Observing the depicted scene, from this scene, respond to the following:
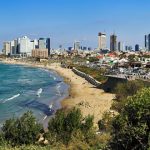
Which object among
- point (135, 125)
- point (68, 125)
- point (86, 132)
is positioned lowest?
point (86, 132)

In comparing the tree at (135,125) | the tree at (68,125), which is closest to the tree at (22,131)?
the tree at (68,125)

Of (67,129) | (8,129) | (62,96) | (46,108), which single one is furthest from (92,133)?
(62,96)

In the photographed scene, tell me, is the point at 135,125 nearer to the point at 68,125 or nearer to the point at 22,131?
the point at 22,131

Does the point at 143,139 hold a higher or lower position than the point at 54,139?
higher

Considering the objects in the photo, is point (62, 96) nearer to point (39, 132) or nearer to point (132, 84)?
point (132, 84)

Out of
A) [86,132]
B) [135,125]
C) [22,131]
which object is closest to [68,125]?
[86,132]

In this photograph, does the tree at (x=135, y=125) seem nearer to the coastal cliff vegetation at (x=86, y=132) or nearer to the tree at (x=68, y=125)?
the coastal cliff vegetation at (x=86, y=132)

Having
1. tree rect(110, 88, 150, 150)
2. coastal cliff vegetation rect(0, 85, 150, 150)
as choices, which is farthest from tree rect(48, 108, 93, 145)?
tree rect(110, 88, 150, 150)
